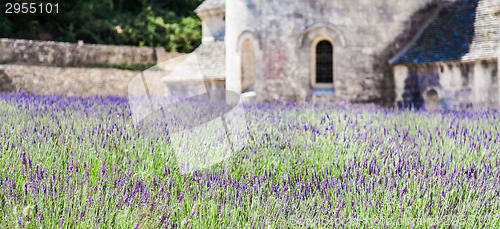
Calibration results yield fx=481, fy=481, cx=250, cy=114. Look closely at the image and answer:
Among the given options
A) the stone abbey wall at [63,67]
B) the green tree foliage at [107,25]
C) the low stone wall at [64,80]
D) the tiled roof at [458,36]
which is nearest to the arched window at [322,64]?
the tiled roof at [458,36]

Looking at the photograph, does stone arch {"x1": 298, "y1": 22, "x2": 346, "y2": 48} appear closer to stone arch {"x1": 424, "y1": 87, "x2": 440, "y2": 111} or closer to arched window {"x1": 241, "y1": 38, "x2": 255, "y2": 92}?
arched window {"x1": 241, "y1": 38, "x2": 255, "y2": 92}

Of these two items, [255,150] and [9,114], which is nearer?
[255,150]

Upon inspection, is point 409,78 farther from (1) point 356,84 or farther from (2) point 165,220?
(2) point 165,220

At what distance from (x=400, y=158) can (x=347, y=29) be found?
391 inches

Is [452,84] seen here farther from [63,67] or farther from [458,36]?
[63,67]

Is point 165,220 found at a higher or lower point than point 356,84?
lower

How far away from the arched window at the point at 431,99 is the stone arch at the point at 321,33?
276cm

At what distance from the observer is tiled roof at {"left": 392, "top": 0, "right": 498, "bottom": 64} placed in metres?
12.4

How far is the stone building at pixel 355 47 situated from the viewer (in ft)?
44.0

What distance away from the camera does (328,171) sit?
144 inches

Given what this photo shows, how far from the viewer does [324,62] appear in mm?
13969

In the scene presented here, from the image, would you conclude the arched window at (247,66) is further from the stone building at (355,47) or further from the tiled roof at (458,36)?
the tiled roof at (458,36)

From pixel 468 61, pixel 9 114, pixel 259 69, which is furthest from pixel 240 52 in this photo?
pixel 9 114

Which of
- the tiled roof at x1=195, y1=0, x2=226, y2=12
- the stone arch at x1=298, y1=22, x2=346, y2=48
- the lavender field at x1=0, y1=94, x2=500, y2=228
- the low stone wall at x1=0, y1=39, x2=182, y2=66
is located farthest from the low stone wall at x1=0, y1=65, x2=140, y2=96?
the lavender field at x1=0, y1=94, x2=500, y2=228
